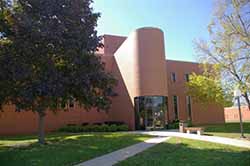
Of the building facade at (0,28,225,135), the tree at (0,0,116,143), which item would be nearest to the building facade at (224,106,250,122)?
the building facade at (0,28,225,135)

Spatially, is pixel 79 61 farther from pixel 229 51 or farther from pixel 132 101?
pixel 132 101

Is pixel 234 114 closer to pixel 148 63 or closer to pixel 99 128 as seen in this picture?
pixel 148 63

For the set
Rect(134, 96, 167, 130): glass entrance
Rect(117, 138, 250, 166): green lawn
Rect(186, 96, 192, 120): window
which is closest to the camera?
Rect(117, 138, 250, 166): green lawn

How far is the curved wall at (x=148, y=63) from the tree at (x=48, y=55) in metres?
11.4

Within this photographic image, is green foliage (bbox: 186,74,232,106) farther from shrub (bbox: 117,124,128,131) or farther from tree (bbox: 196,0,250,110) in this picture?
shrub (bbox: 117,124,128,131)

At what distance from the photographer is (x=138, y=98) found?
27.5 m

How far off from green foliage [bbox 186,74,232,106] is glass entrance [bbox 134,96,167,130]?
153 inches

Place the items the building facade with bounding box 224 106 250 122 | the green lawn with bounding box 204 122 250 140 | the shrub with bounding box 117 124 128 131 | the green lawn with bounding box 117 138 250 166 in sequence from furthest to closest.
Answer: the building facade with bounding box 224 106 250 122, the shrub with bounding box 117 124 128 131, the green lawn with bounding box 204 122 250 140, the green lawn with bounding box 117 138 250 166

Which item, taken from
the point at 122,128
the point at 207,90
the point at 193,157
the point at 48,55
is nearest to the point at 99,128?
the point at 122,128

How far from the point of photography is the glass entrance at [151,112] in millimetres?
26969

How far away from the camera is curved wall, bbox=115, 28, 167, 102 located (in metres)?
27.2

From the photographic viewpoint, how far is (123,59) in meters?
31.0

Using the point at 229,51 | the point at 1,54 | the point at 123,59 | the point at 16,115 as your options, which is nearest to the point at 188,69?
the point at 123,59

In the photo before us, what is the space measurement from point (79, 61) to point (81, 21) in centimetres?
251
